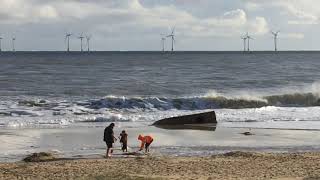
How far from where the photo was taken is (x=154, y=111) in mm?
44250

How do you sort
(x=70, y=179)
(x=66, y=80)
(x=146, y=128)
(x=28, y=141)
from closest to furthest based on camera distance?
(x=70, y=179)
(x=28, y=141)
(x=146, y=128)
(x=66, y=80)

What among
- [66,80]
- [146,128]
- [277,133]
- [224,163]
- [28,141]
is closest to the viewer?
[224,163]

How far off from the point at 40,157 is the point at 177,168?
5.41 meters

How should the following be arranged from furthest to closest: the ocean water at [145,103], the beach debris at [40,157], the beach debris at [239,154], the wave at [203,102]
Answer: the wave at [203,102]
the ocean water at [145,103]
the beach debris at [239,154]
the beach debris at [40,157]

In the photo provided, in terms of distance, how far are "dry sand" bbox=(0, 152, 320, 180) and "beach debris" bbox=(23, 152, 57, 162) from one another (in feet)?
2.03

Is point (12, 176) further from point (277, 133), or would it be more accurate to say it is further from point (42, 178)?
point (277, 133)

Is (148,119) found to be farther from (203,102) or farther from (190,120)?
(203,102)

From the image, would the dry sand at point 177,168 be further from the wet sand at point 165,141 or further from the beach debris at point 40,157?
the wet sand at point 165,141

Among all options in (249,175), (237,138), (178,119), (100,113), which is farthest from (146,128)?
(249,175)

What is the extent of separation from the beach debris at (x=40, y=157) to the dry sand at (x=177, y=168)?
62 centimetres

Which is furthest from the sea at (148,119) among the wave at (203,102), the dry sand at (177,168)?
the dry sand at (177,168)

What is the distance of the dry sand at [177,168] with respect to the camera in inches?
718

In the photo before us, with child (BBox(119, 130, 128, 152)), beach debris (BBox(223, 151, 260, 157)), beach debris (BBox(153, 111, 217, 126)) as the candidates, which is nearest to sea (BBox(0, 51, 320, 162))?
child (BBox(119, 130, 128, 152))

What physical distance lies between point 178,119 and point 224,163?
44.3ft
